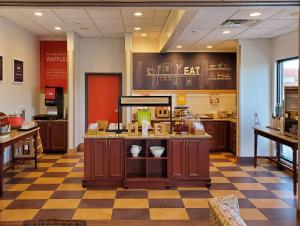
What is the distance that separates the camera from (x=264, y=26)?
6.64 m

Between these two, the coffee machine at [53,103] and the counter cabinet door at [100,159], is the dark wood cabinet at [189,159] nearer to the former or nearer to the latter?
the counter cabinet door at [100,159]

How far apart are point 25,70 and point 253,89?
5.42 m

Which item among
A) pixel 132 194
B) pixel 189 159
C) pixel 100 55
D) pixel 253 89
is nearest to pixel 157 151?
pixel 189 159

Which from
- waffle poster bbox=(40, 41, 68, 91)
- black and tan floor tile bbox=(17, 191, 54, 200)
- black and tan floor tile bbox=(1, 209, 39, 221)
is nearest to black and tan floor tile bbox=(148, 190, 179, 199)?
black and tan floor tile bbox=(17, 191, 54, 200)

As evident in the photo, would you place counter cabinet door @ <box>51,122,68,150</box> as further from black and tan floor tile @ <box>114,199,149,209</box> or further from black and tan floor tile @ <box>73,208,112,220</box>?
black and tan floor tile @ <box>73,208,112,220</box>

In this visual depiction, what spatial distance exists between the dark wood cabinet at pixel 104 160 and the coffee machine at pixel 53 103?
3.53 meters

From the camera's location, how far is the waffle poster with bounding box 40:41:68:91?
9.74 meters

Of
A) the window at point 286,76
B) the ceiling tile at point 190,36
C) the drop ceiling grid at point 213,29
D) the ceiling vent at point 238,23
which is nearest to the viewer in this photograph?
the drop ceiling grid at point 213,29

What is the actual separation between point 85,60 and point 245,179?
211 inches

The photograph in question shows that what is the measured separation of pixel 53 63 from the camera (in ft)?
32.1

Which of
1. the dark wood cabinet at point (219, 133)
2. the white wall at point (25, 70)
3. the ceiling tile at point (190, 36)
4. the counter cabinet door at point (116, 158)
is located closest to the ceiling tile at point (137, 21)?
the ceiling tile at point (190, 36)

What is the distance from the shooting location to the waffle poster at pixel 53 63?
9.74 meters

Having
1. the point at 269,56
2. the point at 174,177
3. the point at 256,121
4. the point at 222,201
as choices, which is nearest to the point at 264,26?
the point at 269,56

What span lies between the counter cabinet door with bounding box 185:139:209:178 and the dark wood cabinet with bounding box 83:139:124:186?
1127mm
